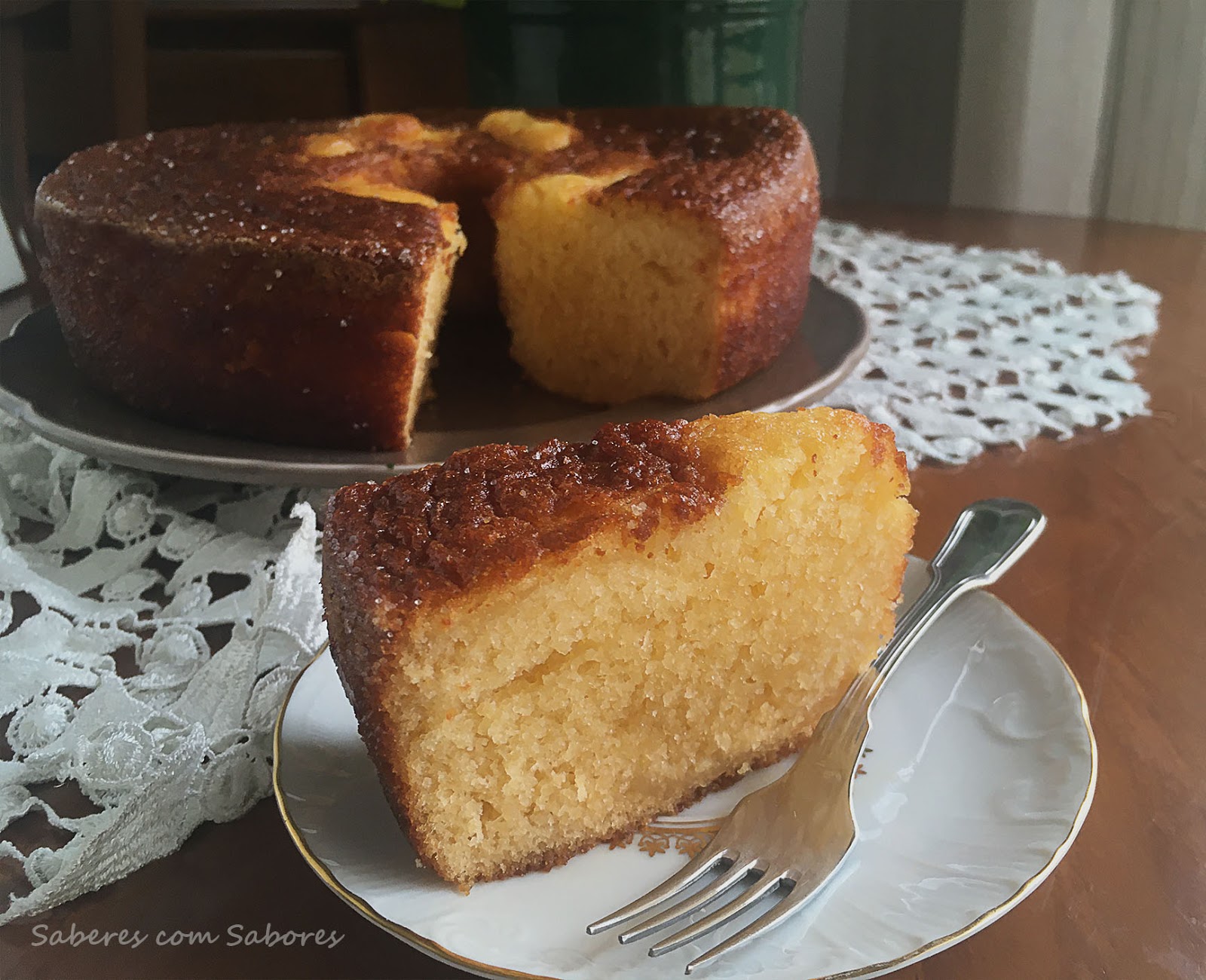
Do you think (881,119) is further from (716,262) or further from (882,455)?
(882,455)

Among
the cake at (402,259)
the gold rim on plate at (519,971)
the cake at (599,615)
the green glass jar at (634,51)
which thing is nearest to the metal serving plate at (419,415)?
the cake at (402,259)

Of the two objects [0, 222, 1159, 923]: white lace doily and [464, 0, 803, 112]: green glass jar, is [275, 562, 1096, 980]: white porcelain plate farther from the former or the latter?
[464, 0, 803, 112]: green glass jar

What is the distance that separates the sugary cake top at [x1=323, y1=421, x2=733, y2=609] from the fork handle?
27 cm

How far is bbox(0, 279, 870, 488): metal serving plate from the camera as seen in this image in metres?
1.28

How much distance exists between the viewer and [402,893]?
2.35ft

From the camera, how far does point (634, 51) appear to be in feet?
7.02

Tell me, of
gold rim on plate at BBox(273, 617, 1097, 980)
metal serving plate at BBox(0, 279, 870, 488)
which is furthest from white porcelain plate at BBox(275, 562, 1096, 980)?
metal serving plate at BBox(0, 279, 870, 488)

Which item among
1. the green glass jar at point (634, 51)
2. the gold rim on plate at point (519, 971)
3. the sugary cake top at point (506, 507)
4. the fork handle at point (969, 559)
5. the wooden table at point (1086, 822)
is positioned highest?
the green glass jar at point (634, 51)

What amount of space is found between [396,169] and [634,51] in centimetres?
66

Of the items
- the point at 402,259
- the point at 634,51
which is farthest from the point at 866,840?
the point at 634,51

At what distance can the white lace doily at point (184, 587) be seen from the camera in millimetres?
851

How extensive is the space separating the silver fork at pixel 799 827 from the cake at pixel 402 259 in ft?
2.14

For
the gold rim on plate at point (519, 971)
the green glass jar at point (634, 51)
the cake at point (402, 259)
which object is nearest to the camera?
the gold rim on plate at point (519, 971)

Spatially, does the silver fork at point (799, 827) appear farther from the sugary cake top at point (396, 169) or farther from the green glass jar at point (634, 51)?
the green glass jar at point (634, 51)
